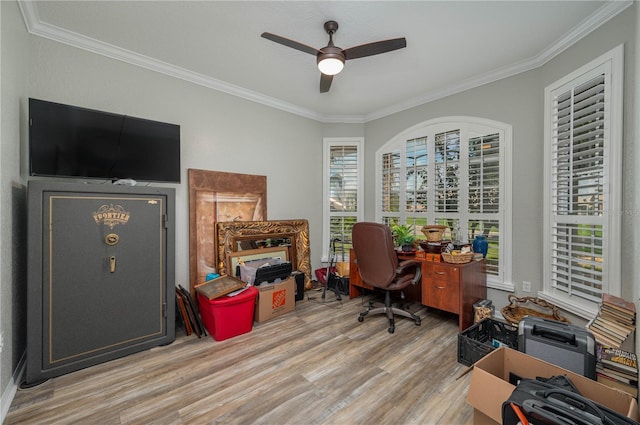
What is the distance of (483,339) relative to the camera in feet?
7.87

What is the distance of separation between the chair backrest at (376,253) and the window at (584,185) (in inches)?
60.0

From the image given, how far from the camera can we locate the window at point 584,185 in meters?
2.00

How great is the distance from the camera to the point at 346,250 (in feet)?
14.4

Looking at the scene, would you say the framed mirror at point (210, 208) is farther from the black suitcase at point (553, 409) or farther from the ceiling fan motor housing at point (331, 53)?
the black suitcase at point (553, 409)

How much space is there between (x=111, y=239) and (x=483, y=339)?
3367 millimetres

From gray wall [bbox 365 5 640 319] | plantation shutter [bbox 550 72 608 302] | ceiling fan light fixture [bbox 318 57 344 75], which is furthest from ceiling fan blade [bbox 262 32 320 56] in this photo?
plantation shutter [bbox 550 72 608 302]

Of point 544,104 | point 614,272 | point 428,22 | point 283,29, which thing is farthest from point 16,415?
point 544,104

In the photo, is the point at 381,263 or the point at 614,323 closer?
the point at 614,323

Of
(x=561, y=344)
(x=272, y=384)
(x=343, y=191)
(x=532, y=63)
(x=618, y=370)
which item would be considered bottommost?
(x=272, y=384)

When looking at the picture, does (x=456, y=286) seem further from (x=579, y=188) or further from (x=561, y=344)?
(x=579, y=188)

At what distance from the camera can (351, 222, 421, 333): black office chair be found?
2.67 metres

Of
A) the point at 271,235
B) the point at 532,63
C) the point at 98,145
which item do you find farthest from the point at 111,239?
the point at 532,63

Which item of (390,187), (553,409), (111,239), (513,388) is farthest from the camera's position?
(390,187)

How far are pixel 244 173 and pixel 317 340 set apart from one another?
227cm
